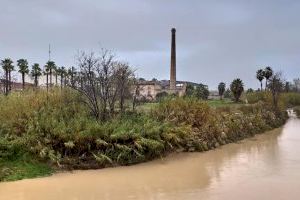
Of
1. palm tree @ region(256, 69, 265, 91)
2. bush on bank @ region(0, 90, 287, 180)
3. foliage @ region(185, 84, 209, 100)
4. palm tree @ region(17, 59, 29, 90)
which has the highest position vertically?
palm tree @ region(17, 59, 29, 90)

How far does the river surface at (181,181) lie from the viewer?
12.1 metres

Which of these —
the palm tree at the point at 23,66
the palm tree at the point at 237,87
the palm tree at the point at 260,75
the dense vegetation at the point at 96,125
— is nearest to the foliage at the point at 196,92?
the dense vegetation at the point at 96,125

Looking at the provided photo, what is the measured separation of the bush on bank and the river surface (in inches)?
21.3

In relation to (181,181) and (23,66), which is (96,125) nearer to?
(181,181)

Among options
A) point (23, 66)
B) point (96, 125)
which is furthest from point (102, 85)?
point (23, 66)

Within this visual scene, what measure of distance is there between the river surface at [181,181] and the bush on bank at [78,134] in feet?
1.77

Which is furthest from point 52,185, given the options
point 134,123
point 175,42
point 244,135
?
→ point 175,42

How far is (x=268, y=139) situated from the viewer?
86.3 ft

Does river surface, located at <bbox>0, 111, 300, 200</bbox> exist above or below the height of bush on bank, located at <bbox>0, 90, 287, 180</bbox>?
below

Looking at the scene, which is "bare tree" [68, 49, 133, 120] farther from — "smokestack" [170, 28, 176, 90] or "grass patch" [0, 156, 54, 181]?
"smokestack" [170, 28, 176, 90]

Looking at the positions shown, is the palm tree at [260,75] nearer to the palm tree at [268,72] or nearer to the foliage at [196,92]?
the palm tree at [268,72]

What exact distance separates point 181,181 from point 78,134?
3.91 metres

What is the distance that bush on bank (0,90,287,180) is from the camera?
15.3 m

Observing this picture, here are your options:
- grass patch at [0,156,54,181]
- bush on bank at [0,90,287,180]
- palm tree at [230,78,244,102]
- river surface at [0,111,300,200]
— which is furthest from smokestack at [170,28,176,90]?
grass patch at [0,156,54,181]
